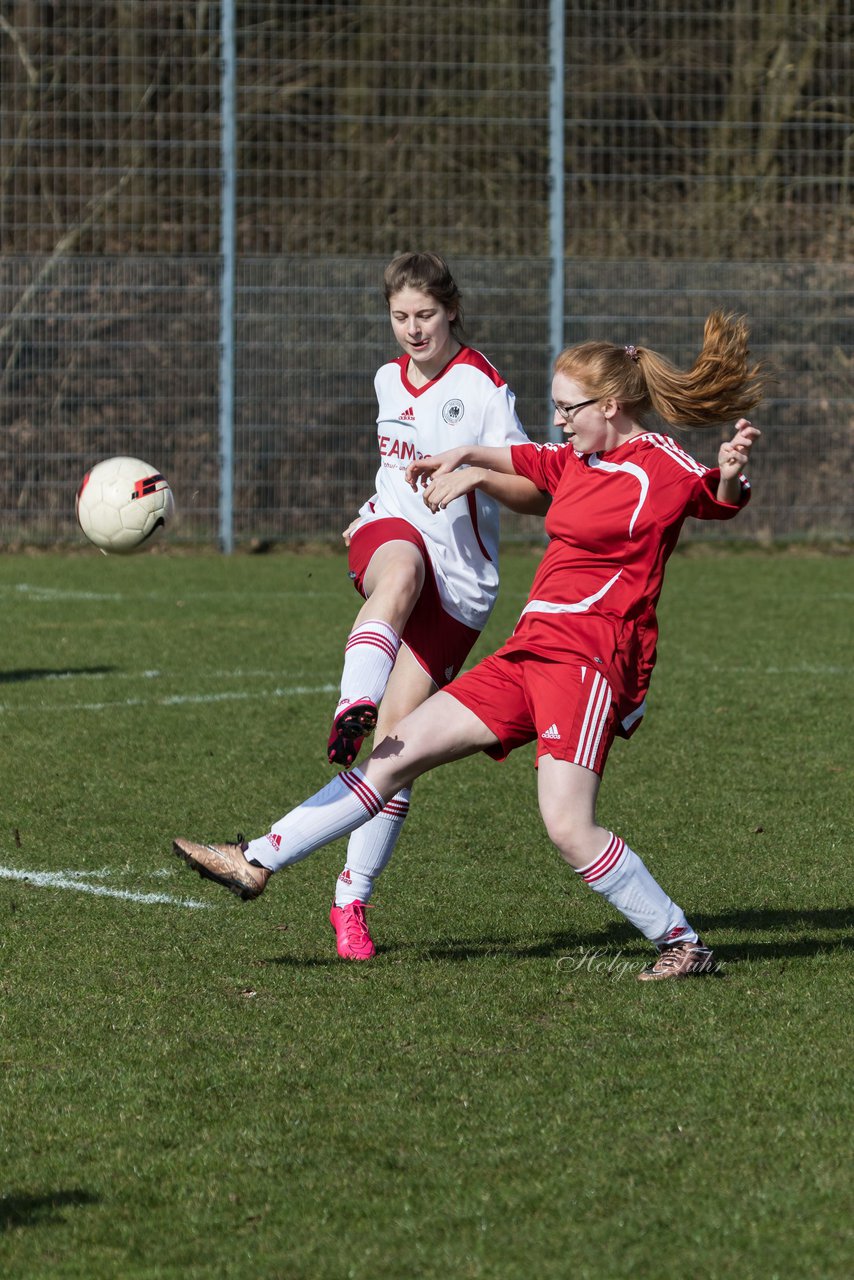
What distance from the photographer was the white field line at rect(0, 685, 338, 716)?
8898mm

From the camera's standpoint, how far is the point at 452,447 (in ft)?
17.0

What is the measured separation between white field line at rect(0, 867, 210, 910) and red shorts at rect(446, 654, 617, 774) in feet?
4.39

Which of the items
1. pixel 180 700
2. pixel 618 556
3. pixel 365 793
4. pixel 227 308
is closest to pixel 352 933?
pixel 365 793

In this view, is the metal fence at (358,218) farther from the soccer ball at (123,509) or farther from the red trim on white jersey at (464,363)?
the red trim on white jersey at (464,363)

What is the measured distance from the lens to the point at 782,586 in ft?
47.2

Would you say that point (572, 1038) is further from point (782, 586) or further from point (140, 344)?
point (140, 344)

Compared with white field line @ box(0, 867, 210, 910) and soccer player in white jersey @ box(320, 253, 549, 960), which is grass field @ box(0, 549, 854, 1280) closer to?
white field line @ box(0, 867, 210, 910)

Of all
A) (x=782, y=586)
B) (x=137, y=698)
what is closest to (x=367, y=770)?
(x=137, y=698)

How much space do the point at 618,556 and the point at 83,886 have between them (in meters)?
2.12

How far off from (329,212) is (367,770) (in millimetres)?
13399

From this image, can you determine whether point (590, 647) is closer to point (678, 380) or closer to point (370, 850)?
point (678, 380)

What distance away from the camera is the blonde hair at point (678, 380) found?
457 cm

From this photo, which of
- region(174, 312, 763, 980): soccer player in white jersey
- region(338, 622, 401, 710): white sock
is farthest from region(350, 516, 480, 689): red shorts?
region(174, 312, 763, 980): soccer player in white jersey

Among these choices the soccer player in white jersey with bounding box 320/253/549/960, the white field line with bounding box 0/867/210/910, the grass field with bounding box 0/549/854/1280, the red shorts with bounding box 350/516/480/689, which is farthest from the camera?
the white field line with bounding box 0/867/210/910
